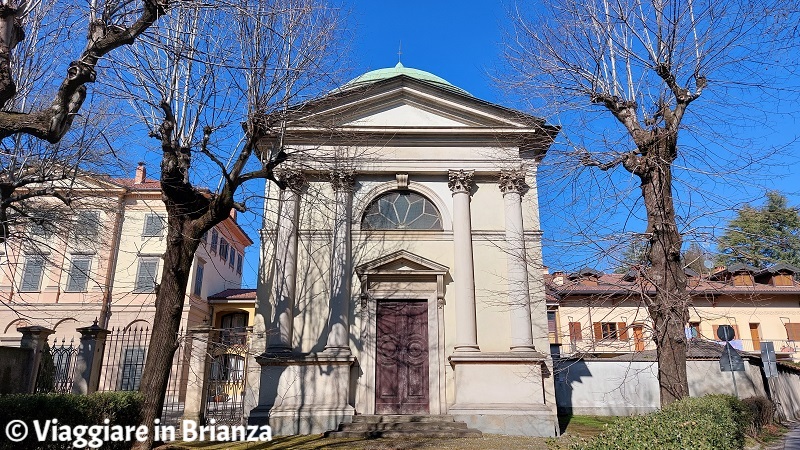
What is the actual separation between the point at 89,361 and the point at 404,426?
6474mm

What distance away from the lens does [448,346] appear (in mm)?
12688

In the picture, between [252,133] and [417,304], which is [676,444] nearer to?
[252,133]

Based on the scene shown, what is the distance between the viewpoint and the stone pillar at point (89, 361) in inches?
369

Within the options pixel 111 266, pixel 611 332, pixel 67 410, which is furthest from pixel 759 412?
pixel 111 266

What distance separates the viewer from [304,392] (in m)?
11.7

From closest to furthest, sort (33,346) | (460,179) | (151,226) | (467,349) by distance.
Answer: (33,346) < (467,349) < (460,179) < (151,226)

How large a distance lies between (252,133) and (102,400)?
4.77 metres

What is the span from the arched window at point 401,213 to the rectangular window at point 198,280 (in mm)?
15522

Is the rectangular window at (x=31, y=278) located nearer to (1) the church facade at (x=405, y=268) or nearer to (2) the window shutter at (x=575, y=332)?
(1) the church facade at (x=405, y=268)

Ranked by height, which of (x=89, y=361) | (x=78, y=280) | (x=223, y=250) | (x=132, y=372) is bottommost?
(x=132, y=372)

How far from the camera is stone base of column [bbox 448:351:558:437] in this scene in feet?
37.4

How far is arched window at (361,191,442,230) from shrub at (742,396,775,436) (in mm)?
8725

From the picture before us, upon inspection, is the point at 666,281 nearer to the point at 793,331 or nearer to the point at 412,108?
the point at 412,108

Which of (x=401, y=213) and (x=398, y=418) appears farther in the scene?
(x=401, y=213)
